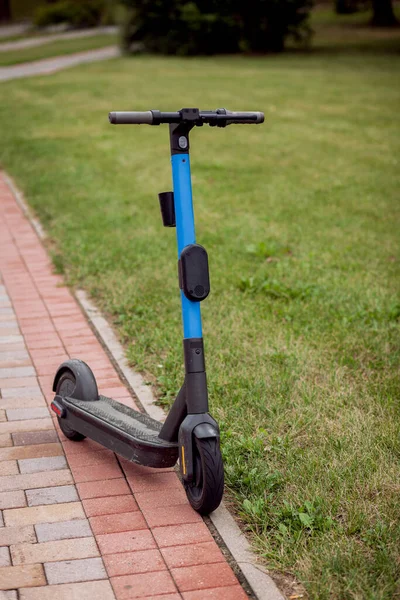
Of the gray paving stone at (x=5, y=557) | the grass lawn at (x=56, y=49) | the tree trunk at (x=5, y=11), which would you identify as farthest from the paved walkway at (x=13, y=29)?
the gray paving stone at (x=5, y=557)

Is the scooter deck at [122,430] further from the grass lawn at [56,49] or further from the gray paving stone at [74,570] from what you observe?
the grass lawn at [56,49]

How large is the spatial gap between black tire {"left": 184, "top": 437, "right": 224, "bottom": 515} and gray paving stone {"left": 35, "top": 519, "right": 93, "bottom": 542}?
1.41 ft

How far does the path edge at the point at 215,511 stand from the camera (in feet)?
8.94

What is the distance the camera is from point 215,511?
10.4ft

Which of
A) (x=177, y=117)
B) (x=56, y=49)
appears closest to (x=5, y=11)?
(x=56, y=49)

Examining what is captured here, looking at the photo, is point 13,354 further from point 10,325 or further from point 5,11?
point 5,11

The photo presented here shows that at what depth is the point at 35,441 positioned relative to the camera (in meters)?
3.77

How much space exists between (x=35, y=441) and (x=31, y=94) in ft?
47.0

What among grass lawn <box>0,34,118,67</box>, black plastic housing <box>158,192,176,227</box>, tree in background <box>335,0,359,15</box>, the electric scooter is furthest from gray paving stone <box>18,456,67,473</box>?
tree in background <box>335,0,359,15</box>

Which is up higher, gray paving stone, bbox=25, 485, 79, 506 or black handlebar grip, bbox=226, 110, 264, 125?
black handlebar grip, bbox=226, 110, 264, 125

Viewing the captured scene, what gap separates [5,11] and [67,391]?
46214 millimetres

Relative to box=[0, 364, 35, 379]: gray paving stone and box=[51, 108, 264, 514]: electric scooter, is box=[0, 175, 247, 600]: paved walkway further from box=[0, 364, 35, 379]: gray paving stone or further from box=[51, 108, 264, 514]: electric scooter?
box=[51, 108, 264, 514]: electric scooter

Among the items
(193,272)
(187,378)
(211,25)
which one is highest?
(193,272)

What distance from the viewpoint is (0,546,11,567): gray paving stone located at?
2.80 metres
